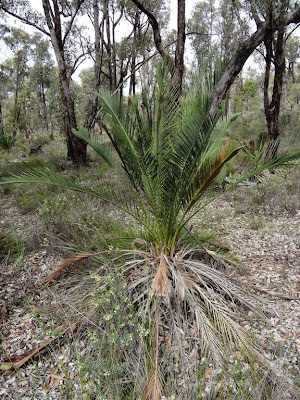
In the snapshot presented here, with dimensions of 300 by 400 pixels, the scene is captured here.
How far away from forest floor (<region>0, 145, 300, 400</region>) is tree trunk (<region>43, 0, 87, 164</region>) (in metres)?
3.11

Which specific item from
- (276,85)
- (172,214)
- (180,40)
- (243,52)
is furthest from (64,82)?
(172,214)

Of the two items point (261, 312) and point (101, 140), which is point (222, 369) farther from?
point (101, 140)

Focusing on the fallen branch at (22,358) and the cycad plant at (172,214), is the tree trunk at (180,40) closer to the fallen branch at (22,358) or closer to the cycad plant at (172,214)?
the cycad plant at (172,214)

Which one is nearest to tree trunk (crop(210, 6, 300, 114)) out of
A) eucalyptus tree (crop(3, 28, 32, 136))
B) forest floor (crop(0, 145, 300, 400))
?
forest floor (crop(0, 145, 300, 400))

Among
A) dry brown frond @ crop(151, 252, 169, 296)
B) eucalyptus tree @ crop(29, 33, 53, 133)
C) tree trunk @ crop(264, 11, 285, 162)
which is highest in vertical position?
eucalyptus tree @ crop(29, 33, 53, 133)

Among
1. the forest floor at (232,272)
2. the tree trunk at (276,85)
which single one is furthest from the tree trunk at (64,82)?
the tree trunk at (276,85)

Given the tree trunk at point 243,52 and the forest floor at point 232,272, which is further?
the tree trunk at point 243,52

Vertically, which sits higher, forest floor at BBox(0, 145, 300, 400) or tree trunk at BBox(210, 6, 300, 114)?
tree trunk at BBox(210, 6, 300, 114)

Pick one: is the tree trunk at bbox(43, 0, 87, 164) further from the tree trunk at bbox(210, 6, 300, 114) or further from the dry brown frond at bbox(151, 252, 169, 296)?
the dry brown frond at bbox(151, 252, 169, 296)

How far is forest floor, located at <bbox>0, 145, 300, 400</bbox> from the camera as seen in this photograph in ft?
5.17

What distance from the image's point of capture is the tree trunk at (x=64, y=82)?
658cm

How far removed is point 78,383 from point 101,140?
6.52 ft

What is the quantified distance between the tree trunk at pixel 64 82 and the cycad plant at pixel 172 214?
518cm

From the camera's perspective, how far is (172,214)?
7.02 feet
